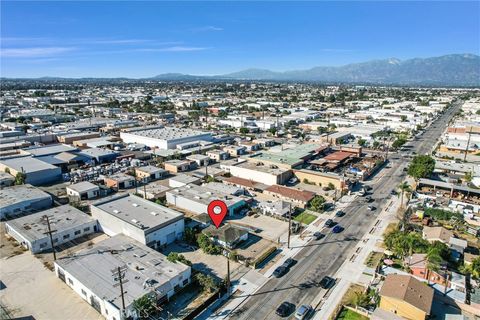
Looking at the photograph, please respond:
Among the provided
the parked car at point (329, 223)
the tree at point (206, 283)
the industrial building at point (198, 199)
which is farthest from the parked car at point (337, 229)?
the tree at point (206, 283)

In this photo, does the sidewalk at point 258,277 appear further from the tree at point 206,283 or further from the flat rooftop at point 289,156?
the flat rooftop at point 289,156

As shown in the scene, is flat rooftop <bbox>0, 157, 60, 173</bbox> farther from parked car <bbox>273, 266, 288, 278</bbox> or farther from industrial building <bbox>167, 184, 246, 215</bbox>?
parked car <bbox>273, 266, 288, 278</bbox>

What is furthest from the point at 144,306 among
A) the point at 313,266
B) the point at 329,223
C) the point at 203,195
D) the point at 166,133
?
the point at 166,133

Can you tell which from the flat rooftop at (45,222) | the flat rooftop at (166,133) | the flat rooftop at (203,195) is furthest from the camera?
the flat rooftop at (166,133)

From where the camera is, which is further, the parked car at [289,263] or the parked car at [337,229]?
the parked car at [337,229]

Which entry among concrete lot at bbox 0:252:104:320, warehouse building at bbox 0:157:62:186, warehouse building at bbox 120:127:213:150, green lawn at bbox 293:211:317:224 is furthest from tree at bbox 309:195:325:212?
warehouse building at bbox 0:157:62:186
